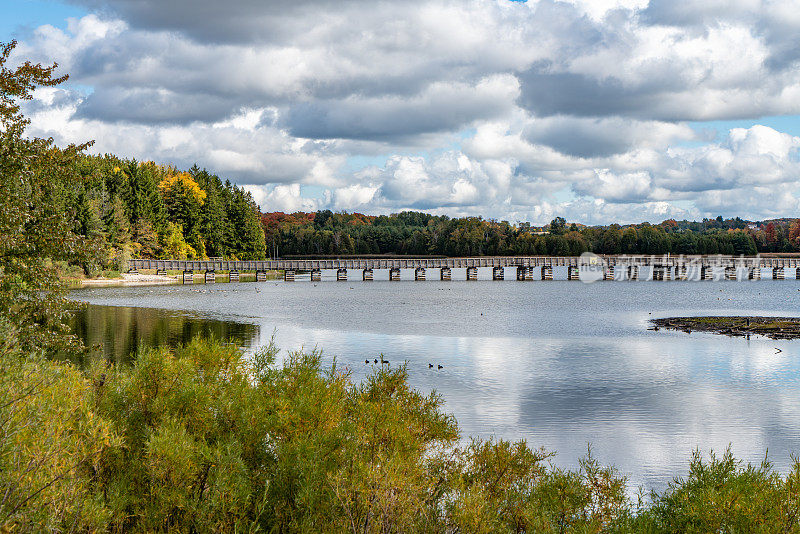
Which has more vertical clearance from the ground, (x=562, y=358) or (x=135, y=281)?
(x=135, y=281)

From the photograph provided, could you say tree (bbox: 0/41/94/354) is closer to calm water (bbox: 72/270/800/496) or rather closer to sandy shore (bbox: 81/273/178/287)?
calm water (bbox: 72/270/800/496)

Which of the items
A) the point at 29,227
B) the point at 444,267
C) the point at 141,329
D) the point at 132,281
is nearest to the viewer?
the point at 29,227

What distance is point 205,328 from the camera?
164 feet

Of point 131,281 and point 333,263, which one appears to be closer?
point 131,281

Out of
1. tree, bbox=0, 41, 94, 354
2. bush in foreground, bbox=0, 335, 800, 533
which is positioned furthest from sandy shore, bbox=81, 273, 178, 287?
bush in foreground, bbox=0, 335, 800, 533

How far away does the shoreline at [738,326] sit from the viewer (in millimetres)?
47062

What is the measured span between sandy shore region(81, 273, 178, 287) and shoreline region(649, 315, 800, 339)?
79614 millimetres

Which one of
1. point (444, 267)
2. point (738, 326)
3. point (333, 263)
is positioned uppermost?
point (333, 263)

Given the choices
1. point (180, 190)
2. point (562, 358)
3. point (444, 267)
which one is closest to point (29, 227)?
point (562, 358)

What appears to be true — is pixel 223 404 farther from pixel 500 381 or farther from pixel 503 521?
pixel 500 381

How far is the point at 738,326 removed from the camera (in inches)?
1972

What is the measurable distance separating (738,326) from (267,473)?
48827 millimetres

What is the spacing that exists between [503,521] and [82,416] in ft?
20.1

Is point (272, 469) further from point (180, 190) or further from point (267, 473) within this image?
point (180, 190)
